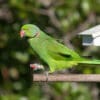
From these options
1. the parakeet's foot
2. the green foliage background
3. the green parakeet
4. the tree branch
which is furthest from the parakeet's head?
the green foliage background

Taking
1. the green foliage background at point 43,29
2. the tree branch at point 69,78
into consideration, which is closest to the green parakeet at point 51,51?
the tree branch at point 69,78

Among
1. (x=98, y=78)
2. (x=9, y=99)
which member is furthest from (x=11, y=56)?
(x=98, y=78)

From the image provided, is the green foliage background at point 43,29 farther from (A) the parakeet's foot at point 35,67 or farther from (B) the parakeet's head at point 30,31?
(A) the parakeet's foot at point 35,67

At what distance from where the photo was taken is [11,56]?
4.84 metres

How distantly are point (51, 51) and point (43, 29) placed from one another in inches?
65.2

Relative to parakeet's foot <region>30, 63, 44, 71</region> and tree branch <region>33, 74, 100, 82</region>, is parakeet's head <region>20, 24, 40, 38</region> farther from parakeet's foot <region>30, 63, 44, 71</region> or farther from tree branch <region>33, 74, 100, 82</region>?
tree branch <region>33, 74, 100, 82</region>

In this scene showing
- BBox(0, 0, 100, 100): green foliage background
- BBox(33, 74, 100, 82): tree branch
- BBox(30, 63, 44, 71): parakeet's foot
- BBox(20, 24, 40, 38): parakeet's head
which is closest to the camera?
BBox(33, 74, 100, 82): tree branch

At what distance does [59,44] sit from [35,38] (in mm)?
150

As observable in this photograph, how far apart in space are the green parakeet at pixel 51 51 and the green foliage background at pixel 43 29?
1.37m

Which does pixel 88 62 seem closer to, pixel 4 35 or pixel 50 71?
pixel 50 71

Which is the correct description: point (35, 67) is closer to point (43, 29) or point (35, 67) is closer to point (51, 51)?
point (51, 51)

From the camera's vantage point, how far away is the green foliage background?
459cm

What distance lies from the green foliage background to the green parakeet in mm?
1368

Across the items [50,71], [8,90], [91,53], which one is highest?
[50,71]
